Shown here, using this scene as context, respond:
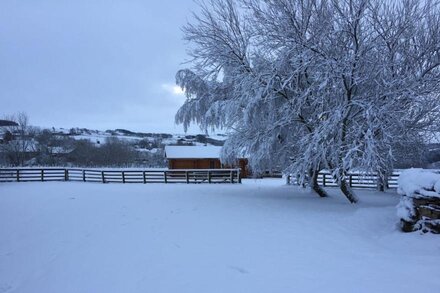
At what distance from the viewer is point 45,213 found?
36.7ft

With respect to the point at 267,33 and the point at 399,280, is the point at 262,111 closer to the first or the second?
the point at 267,33

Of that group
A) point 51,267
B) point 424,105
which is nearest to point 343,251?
point 51,267

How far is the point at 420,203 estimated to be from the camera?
6.98 metres

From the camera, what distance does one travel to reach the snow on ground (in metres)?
5.14

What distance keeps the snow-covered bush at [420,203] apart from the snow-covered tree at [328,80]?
1.87 meters

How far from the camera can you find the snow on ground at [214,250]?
5.14 m

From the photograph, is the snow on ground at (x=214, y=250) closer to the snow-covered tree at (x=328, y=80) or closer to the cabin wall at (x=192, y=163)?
the snow-covered tree at (x=328, y=80)

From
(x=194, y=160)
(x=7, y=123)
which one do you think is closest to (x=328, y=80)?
(x=194, y=160)

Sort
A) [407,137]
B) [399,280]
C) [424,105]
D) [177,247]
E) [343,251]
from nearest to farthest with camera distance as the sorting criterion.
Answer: [399,280]
[343,251]
[177,247]
[424,105]
[407,137]

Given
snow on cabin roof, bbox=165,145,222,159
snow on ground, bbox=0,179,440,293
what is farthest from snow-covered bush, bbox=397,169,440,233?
snow on cabin roof, bbox=165,145,222,159

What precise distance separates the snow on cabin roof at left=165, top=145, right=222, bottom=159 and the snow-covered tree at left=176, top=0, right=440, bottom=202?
22191 mm

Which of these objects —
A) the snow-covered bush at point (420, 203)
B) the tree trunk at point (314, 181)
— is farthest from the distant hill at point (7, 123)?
the snow-covered bush at point (420, 203)

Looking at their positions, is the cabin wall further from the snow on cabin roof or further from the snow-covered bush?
the snow-covered bush

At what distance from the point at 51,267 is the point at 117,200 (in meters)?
7.72
